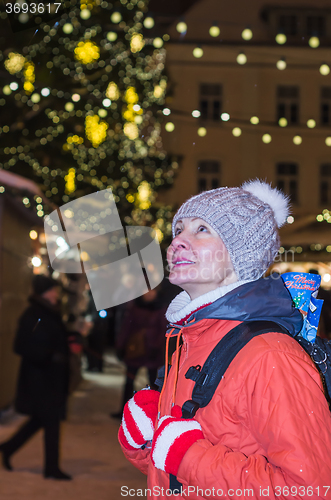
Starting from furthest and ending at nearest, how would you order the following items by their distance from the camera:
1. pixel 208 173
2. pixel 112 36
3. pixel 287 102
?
pixel 208 173 → pixel 287 102 → pixel 112 36

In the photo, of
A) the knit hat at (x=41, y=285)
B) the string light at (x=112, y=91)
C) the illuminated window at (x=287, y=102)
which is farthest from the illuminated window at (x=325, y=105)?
the knit hat at (x=41, y=285)

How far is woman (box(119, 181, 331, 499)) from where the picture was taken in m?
1.08

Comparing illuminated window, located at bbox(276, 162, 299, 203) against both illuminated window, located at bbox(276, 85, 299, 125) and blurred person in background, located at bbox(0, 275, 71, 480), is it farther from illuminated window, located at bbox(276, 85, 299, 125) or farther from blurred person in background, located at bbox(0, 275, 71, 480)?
blurred person in background, located at bbox(0, 275, 71, 480)

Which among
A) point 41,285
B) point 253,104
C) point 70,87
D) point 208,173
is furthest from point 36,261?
point 253,104

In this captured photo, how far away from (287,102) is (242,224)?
45.8ft

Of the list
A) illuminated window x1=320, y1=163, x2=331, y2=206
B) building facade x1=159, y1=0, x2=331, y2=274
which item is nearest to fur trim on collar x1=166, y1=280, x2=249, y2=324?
building facade x1=159, y1=0, x2=331, y2=274

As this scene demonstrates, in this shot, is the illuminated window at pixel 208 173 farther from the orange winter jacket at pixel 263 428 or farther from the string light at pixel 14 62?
the orange winter jacket at pixel 263 428

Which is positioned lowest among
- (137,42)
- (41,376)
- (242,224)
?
(41,376)

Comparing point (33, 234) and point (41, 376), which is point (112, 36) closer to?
point (33, 234)

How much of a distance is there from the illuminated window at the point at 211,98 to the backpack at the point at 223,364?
42.1 ft

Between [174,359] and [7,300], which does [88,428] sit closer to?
[7,300]

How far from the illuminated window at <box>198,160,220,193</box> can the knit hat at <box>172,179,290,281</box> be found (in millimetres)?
13394

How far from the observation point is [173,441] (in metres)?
1.16

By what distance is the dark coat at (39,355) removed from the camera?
4406 mm
